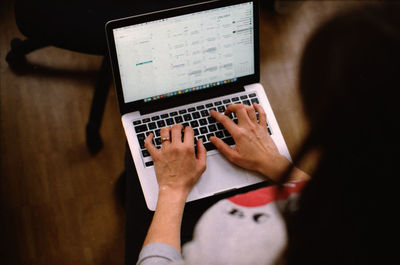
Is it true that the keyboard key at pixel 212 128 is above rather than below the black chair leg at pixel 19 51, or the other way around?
below

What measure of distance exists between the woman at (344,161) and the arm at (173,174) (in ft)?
0.36

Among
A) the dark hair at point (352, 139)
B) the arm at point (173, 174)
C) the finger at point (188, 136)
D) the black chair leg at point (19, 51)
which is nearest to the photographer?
the dark hair at point (352, 139)

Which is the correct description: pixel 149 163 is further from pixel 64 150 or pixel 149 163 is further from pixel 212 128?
pixel 64 150

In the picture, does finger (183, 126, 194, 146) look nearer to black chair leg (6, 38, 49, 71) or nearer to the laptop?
the laptop

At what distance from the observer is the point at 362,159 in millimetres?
504

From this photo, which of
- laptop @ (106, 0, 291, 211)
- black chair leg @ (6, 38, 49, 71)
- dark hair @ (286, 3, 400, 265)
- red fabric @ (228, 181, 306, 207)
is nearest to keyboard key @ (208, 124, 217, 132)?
laptop @ (106, 0, 291, 211)

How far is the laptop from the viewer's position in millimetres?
933

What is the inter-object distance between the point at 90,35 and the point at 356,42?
0.94 metres

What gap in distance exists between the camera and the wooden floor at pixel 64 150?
1.44m

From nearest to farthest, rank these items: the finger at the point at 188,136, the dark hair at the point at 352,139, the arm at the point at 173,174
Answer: the dark hair at the point at 352,139 → the arm at the point at 173,174 → the finger at the point at 188,136

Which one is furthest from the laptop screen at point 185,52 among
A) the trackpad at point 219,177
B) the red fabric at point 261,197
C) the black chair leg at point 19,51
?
the black chair leg at point 19,51

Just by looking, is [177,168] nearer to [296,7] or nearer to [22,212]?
[22,212]

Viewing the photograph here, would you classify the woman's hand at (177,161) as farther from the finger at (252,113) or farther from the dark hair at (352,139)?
the dark hair at (352,139)

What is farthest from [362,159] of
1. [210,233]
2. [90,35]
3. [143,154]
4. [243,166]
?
[90,35]
